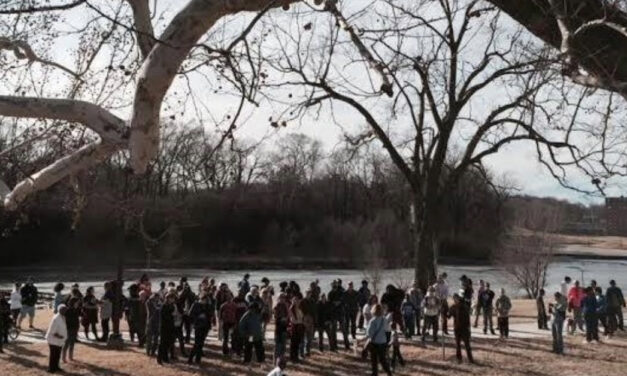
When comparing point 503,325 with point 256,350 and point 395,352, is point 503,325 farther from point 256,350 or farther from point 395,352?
point 256,350

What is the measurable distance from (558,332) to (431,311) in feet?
10.7

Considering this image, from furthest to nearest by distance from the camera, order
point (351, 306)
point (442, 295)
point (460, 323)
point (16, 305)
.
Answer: point (16, 305) < point (442, 295) < point (351, 306) < point (460, 323)

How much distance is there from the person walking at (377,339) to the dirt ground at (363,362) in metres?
1.03

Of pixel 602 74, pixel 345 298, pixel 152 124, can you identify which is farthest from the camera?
pixel 345 298

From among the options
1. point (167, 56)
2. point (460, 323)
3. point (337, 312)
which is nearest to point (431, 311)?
point (460, 323)

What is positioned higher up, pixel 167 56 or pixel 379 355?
pixel 167 56

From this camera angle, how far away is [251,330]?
54.4 ft

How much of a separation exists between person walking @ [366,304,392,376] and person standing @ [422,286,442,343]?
4172 millimetres

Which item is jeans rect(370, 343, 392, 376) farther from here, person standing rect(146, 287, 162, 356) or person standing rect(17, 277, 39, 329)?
person standing rect(17, 277, 39, 329)

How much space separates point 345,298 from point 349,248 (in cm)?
4730

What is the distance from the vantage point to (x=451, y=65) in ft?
74.2

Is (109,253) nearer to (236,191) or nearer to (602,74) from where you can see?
(236,191)

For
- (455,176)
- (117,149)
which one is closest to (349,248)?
Answer: (455,176)

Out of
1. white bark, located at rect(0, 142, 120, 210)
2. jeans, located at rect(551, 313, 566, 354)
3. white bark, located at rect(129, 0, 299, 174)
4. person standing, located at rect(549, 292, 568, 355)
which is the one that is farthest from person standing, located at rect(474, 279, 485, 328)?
white bark, located at rect(129, 0, 299, 174)
